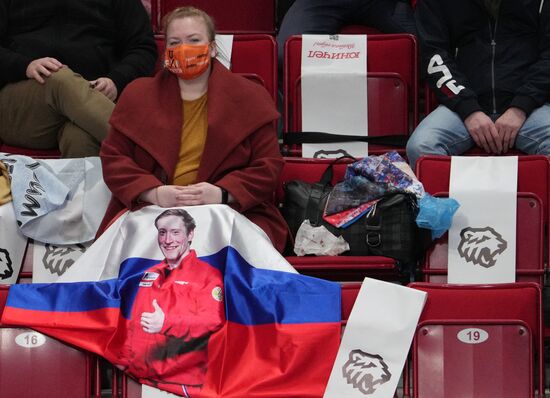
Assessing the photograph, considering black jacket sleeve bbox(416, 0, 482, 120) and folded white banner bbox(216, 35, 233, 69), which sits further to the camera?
folded white banner bbox(216, 35, 233, 69)

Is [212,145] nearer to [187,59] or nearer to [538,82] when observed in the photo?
[187,59]

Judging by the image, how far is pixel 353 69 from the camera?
14.1ft

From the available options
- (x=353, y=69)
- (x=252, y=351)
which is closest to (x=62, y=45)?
(x=353, y=69)

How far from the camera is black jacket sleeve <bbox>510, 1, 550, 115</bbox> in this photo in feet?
13.1

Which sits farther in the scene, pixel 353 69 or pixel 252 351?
pixel 353 69

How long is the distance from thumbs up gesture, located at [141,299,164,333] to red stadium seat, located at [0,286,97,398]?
168mm

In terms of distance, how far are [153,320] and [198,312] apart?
123mm

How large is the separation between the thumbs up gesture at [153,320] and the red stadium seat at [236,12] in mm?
2087

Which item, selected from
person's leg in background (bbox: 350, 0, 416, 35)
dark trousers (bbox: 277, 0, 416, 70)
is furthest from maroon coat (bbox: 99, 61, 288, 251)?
person's leg in background (bbox: 350, 0, 416, 35)

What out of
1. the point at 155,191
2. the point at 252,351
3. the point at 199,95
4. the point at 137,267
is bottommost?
the point at 252,351

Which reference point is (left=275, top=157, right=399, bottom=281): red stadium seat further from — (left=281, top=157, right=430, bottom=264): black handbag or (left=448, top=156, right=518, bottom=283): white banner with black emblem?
(left=448, top=156, right=518, bottom=283): white banner with black emblem

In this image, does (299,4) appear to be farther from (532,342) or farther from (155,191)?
(532,342)

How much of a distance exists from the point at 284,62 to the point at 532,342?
5.92 ft

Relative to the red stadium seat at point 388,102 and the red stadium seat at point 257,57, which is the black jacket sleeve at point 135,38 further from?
the red stadium seat at point 388,102
